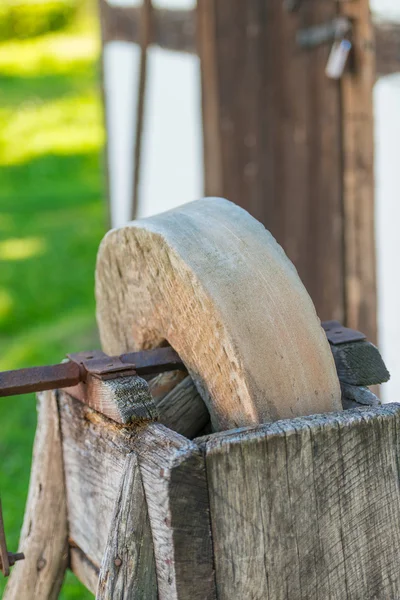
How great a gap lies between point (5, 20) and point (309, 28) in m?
16.1

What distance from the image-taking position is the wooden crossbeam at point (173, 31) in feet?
11.4

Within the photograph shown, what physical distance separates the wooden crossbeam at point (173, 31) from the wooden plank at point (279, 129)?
1.04 ft

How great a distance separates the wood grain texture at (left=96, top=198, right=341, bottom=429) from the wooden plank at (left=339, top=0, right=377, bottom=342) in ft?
7.33

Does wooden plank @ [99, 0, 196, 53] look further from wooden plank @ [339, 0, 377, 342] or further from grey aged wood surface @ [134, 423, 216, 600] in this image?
grey aged wood surface @ [134, 423, 216, 600]

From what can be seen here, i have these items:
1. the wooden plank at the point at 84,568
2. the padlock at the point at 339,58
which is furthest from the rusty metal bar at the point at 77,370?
the padlock at the point at 339,58

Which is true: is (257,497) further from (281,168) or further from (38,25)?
(38,25)

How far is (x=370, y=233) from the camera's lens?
147 inches

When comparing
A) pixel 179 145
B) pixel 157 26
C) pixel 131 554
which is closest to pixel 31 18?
pixel 157 26

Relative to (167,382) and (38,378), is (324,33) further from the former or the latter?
(38,378)

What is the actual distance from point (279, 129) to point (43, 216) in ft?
17.8

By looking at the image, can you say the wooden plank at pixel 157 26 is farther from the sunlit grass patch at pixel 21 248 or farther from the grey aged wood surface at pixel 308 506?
the grey aged wood surface at pixel 308 506

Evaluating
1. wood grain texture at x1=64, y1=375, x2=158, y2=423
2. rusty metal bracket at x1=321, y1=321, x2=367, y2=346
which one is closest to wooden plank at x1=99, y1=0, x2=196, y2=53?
rusty metal bracket at x1=321, y1=321, x2=367, y2=346

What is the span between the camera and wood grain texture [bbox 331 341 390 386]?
→ 1.56m

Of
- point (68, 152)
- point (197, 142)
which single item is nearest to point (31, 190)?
point (68, 152)
